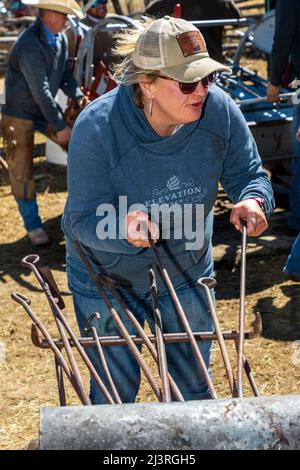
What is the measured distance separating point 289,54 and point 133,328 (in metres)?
3.80

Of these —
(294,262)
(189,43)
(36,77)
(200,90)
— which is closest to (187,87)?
(200,90)

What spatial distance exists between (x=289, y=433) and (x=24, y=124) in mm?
4993

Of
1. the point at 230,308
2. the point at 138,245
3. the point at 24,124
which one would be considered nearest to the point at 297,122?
the point at 230,308

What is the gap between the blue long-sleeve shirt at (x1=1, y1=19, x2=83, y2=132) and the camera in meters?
6.38

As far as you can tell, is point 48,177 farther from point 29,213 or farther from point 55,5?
point 55,5

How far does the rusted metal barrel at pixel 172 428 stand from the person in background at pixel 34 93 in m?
4.52

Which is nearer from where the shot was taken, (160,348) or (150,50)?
(160,348)

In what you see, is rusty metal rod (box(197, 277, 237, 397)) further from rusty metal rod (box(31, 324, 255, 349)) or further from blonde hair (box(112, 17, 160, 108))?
blonde hair (box(112, 17, 160, 108))

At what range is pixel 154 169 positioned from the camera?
311cm

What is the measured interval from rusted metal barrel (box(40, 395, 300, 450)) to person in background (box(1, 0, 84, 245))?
452 centimetres

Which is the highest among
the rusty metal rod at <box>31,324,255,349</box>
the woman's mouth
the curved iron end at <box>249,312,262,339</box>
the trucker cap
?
the trucker cap

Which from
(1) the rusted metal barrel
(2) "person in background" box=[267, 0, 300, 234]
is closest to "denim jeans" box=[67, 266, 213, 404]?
(1) the rusted metal barrel

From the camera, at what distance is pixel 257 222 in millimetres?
3037
